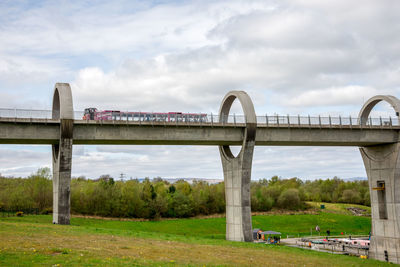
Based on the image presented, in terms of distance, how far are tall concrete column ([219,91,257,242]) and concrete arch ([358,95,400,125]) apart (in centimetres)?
1395

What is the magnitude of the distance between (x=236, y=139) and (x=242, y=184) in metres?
4.46

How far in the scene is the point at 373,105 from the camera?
46531 millimetres

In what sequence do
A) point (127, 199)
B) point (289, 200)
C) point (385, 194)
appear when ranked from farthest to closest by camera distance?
point (289, 200) → point (127, 199) → point (385, 194)

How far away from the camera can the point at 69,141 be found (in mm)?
33219

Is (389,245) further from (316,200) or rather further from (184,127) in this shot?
(316,200)

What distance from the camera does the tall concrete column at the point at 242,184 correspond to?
122 feet

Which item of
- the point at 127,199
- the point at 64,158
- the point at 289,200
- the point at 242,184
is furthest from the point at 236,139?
the point at 289,200

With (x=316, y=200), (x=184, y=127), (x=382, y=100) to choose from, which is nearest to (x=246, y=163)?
(x=184, y=127)

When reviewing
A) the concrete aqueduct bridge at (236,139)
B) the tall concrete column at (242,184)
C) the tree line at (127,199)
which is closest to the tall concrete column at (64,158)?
the concrete aqueduct bridge at (236,139)

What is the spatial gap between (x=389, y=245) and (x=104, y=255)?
34.5m

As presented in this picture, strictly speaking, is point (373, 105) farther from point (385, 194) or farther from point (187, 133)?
point (187, 133)

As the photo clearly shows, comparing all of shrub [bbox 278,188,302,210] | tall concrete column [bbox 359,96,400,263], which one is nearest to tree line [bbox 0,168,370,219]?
shrub [bbox 278,188,302,210]

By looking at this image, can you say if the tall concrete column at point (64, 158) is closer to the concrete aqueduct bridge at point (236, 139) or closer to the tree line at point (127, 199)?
the concrete aqueduct bridge at point (236, 139)

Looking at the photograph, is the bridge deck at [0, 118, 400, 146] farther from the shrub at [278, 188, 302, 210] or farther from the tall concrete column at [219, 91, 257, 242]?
the shrub at [278, 188, 302, 210]
